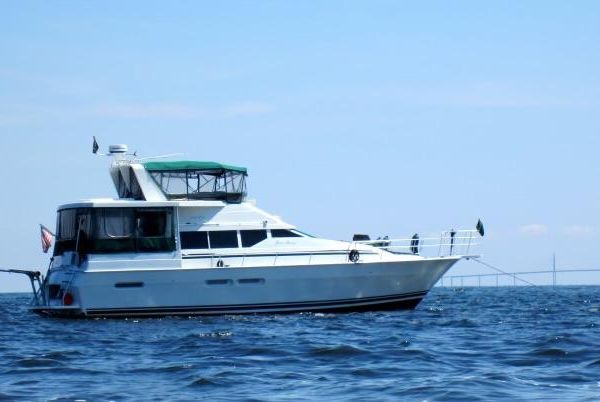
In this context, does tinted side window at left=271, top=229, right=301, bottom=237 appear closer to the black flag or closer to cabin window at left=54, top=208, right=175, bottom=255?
cabin window at left=54, top=208, right=175, bottom=255

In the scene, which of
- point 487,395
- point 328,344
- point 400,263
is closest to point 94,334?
point 328,344

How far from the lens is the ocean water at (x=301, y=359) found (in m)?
18.1

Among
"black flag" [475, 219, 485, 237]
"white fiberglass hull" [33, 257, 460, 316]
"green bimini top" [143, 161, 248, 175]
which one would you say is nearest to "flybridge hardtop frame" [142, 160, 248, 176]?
"green bimini top" [143, 161, 248, 175]

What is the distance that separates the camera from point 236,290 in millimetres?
33688

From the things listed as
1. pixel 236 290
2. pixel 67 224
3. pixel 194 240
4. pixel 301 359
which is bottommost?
pixel 301 359

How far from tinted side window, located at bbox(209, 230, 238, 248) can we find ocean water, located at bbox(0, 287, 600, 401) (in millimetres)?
2622

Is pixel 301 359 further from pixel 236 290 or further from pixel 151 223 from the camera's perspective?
pixel 151 223

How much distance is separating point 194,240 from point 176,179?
2144 millimetres

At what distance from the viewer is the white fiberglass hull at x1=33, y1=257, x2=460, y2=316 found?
33.0 meters

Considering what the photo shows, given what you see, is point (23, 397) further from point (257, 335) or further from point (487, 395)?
point (257, 335)

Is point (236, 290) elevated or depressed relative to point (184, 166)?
depressed

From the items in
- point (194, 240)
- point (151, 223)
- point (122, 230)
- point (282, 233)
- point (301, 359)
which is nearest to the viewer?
point (301, 359)

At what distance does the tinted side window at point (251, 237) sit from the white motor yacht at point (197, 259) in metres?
0.03

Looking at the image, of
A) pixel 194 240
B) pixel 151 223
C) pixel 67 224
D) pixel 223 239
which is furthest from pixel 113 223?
pixel 223 239
